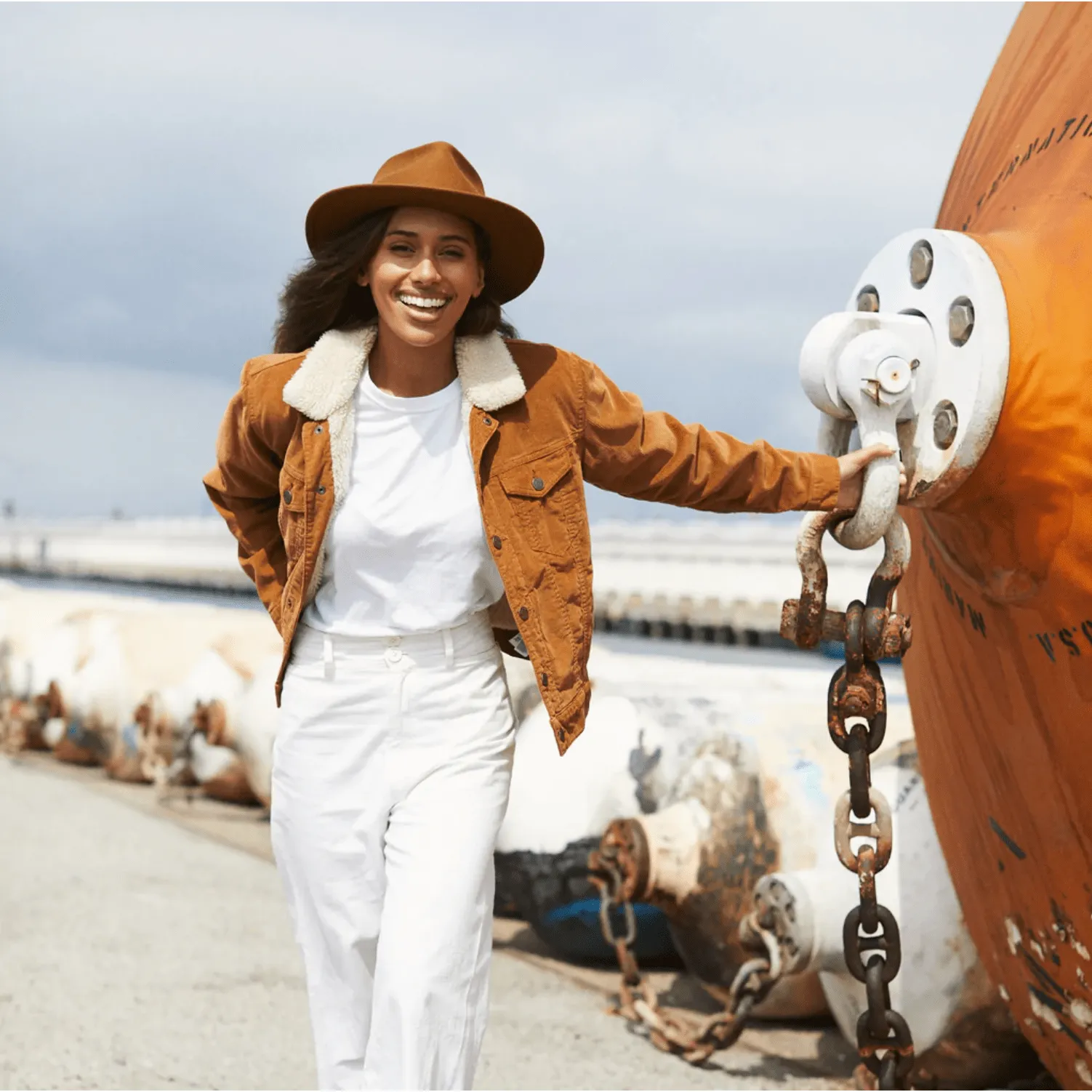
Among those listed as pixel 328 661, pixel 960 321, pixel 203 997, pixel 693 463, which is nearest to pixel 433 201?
pixel 693 463

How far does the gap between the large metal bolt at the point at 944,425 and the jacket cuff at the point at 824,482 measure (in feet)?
0.52

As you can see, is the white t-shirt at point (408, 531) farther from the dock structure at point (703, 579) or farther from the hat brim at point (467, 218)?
the dock structure at point (703, 579)

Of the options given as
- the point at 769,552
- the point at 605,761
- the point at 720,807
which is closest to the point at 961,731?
the point at 720,807

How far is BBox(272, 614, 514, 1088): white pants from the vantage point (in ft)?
7.39

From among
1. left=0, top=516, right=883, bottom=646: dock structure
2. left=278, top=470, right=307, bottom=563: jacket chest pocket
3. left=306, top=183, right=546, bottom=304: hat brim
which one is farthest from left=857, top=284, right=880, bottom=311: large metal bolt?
left=0, top=516, right=883, bottom=646: dock structure

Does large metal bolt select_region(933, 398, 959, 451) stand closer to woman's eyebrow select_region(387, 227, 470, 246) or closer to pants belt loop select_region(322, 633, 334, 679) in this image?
woman's eyebrow select_region(387, 227, 470, 246)

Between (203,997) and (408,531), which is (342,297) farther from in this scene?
(203,997)

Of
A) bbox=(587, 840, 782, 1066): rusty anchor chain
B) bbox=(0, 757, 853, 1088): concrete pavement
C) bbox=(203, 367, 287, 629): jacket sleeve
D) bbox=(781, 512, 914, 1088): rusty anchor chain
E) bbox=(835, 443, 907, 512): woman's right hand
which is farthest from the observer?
bbox=(0, 757, 853, 1088): concrete pavement

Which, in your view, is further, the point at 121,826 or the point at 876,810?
the point at 121,826

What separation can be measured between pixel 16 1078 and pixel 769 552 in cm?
1518

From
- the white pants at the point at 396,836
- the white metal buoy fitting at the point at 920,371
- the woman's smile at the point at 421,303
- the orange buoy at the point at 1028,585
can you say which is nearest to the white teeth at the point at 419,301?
the woman's smile at the point at 421,303

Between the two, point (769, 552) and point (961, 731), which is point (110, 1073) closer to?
point (961, 731)

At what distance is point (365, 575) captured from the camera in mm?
2361

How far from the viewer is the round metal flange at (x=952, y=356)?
2277 millimetres
